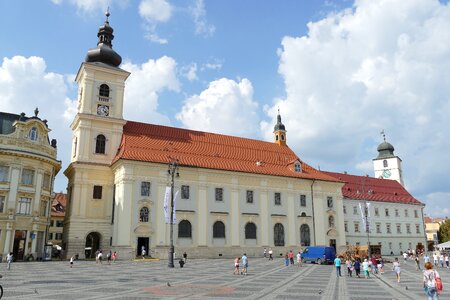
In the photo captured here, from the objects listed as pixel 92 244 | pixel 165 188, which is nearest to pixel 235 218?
pixel 165 188

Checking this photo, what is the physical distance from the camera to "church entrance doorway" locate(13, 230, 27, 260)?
4260 centimetres

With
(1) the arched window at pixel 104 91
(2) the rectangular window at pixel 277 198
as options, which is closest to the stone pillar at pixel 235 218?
(2) the rectangular window at pixel 277 198

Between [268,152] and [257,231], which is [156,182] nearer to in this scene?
[257,231]

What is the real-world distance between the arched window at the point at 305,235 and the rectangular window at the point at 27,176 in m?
36.2

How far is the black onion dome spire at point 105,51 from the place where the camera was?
2090 inches

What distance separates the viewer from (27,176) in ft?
147

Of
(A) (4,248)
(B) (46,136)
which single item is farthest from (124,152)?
(A) (4,248)

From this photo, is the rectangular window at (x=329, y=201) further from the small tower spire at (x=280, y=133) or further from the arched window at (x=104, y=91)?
the arched window at (x=104, y=91)

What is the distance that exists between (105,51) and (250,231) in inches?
1231

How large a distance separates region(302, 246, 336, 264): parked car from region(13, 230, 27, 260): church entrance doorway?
31473mm

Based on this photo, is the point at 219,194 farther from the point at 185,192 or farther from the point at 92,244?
the point at 92,244

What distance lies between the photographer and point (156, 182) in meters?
48.3

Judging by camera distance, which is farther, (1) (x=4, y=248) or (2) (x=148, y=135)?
(2) (x=148, y=135)

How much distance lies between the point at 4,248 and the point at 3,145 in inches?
430
